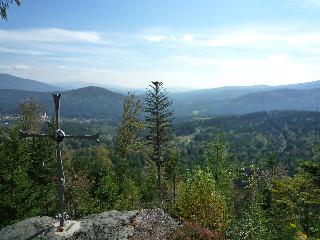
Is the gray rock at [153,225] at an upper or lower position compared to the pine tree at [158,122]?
lower

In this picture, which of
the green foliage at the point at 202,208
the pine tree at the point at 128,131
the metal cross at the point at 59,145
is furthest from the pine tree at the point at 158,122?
the metal cross at the point at 59,145

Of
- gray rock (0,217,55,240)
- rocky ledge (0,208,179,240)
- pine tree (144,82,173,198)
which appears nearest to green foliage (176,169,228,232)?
rocky ledge (0,208,179,240)

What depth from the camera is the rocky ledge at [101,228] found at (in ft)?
79.9

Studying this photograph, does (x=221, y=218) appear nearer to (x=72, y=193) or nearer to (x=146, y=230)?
(x=146, y=230)

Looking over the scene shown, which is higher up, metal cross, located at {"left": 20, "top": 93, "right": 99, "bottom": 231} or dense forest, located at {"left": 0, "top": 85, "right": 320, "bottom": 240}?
metal cross, located at {"left": 20, "top": 93, "right": 99, "bottom": 231}

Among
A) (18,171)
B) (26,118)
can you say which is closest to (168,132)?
(18,171)

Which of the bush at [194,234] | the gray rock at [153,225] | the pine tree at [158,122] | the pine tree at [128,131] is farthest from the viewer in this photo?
the pine tree at [128,131]

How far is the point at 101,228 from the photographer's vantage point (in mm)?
25297

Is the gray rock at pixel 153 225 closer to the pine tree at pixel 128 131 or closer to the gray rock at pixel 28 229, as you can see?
the gray rock at pixel 28 229

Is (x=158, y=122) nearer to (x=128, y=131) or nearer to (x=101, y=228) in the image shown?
(x=128, y=131)

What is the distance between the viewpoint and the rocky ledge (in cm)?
2436

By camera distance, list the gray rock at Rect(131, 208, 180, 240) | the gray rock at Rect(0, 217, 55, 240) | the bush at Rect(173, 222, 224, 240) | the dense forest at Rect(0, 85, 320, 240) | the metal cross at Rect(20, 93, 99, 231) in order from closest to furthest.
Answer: the metal cross at Rect(20, 93, 99, 231) → the gray rock at Rect(0, 217, 55, 240) → the bush at Rect(173, 222, 224, 240) → the gray rock at Rect(131, 208, 180, 240) → the dense forest at Rect(0, 85, 320, 240)

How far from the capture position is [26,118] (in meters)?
81.6

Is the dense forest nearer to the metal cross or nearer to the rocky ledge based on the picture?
the metal cross
